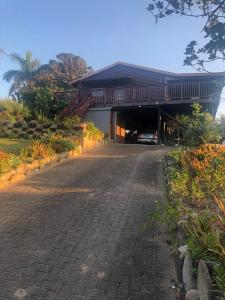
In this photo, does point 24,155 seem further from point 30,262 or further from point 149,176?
point 30,262

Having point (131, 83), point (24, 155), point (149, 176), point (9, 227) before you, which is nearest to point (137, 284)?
point (9, 227)

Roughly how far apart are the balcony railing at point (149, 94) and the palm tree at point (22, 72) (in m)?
16.7

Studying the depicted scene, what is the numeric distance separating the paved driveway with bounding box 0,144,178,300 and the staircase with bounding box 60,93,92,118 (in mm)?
15391

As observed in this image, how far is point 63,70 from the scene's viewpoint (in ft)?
142

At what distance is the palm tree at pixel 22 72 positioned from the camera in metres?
42.7

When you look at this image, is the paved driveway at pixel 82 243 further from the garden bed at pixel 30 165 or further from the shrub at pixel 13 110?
the shrub at pixel 13 110

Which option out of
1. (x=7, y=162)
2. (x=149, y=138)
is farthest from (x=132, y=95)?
(x=7, y=162)

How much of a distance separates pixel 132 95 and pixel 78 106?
4151 millimetres

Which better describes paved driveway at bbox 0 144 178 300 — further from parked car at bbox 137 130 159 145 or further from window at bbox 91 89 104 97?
window at bbox 91 89 104 97

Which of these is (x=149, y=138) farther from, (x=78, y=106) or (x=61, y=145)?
(x=61, y=145)

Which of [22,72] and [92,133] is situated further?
[22,72]

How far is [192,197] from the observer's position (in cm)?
733

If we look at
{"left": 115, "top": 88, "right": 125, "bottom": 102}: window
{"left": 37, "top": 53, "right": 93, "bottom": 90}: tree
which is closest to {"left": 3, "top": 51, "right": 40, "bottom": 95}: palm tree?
{"left": 37, "top": 53, "right": 93, "bottom": 90}: tree

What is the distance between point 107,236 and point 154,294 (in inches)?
73.8
